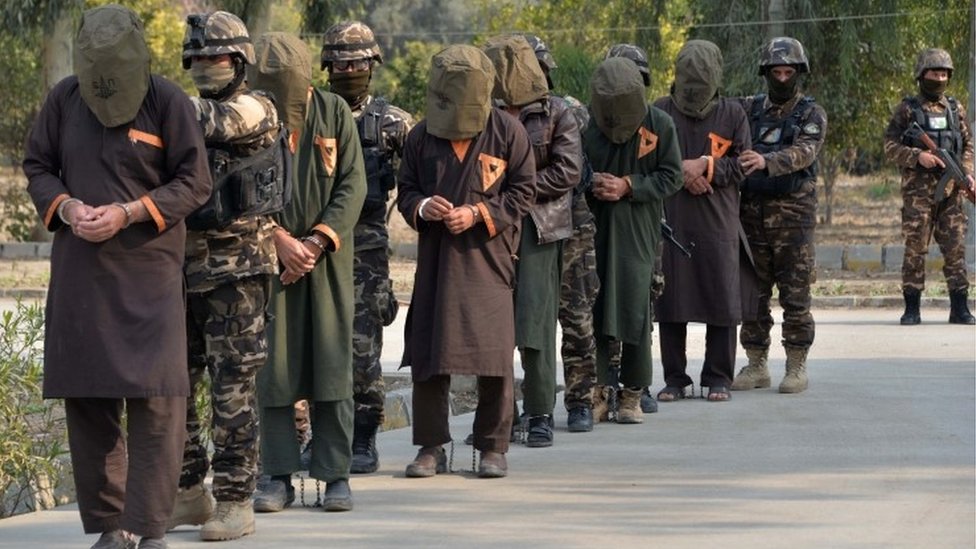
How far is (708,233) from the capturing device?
12.0 m

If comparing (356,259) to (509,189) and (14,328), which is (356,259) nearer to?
(509,189)

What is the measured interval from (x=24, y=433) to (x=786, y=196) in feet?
17.3

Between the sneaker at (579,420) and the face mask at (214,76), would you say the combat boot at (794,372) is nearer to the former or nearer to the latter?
the sneaker at (579,420)

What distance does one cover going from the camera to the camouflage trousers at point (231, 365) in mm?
7410

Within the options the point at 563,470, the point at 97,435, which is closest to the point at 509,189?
the point at 563,470

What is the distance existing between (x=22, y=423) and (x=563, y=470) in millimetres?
2388

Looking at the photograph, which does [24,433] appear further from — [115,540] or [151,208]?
[151,208]

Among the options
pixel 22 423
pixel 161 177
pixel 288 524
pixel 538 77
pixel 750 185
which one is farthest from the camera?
pixel 750 185

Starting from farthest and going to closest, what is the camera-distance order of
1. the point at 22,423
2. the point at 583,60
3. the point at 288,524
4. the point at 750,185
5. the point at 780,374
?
1. the point at 583,60
2. the point at 780,374
3. the point at 750,185
4. the point at 22,423
5. the point at 288,524

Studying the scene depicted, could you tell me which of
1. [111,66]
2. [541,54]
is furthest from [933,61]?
[111,66]

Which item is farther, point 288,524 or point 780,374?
point 780,374

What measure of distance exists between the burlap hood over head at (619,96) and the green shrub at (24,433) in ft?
10.2

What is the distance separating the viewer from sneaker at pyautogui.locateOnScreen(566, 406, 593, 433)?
10.8m

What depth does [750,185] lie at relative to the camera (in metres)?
12.4
